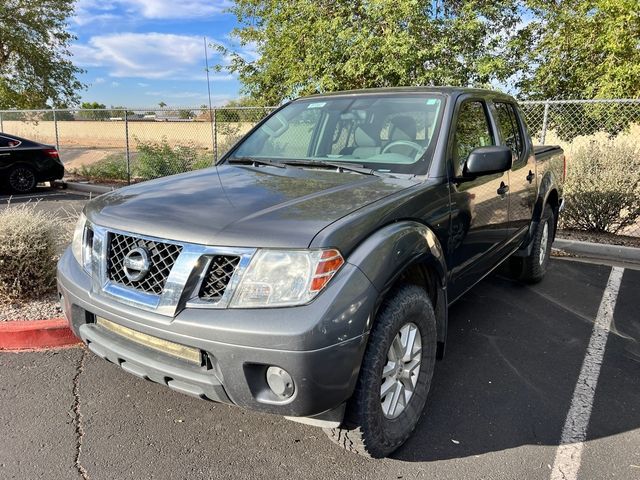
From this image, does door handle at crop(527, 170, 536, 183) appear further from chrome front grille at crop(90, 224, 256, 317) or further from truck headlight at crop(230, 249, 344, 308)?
chrome front grille at crop(90, 224, 256, 317)

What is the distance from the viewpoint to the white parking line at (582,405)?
8.14ft

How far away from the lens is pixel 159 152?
39.5ft

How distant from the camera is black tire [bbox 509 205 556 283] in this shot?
4.88m

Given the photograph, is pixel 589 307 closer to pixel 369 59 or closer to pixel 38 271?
pixel 38 271

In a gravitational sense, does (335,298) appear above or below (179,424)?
above

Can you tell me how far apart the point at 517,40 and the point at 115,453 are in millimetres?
14306

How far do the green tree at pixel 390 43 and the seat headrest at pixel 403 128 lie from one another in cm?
859

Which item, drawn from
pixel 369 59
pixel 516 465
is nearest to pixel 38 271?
pixel 516 465

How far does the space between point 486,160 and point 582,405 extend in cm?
158

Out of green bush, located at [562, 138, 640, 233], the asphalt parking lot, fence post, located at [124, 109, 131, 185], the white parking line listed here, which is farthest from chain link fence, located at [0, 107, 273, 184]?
the white parking line

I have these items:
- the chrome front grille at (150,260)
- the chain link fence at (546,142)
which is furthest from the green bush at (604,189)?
the chrome front grille at (150,260)

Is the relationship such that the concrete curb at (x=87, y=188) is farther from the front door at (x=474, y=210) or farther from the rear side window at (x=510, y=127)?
the front door at (x=474, y=210)

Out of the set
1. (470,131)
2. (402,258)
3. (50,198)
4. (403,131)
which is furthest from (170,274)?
(50,198)

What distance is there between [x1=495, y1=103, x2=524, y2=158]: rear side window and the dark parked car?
10.3 metres
